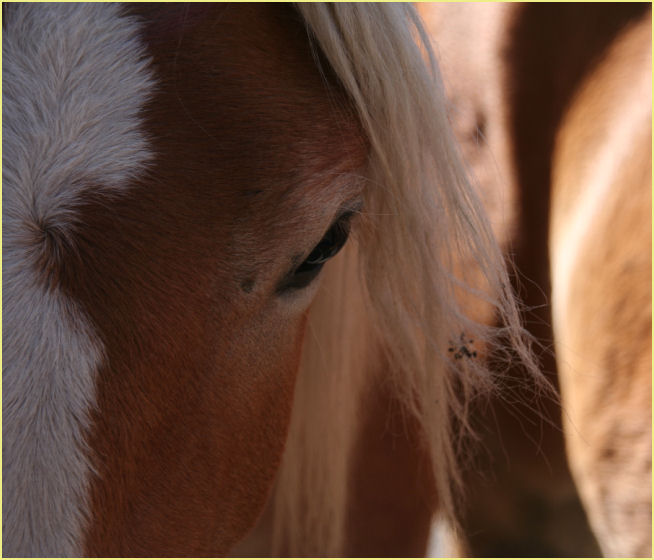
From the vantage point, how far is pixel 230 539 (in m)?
0.66

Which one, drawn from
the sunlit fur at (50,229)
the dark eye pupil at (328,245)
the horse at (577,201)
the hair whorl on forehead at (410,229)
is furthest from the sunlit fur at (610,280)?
the sunlit fur at (50,229)

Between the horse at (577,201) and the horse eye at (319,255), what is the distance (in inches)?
15.2

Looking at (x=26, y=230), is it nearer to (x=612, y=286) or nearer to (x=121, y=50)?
(x=121, y=50)

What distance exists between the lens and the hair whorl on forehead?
1.98ft

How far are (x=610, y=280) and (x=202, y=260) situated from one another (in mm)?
620

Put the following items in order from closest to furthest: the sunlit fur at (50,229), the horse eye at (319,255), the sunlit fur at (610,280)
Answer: the sunlit fur at (50,229), the horse eye at (319,255), the sunlit fur at (610,280)

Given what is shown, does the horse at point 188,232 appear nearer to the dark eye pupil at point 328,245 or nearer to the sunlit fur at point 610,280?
the dark eye pupil at point 328,245

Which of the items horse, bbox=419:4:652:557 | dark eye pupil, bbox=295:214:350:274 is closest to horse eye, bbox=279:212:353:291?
dark eye pupil, bbox=295:214:350:274

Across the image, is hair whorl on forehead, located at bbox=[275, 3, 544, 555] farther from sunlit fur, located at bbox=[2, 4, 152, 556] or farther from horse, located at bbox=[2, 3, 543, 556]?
sunlit fur, located at bbox=[2, 4, 152, 556]

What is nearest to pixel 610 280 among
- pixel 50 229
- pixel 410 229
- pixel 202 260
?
pixel 410 229

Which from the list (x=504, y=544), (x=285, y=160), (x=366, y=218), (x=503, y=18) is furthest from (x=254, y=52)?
(x=504, y=544)

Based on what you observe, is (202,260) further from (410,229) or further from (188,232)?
(410,229)

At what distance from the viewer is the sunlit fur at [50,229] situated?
17.3 inches

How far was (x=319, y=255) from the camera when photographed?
23.7 inches
